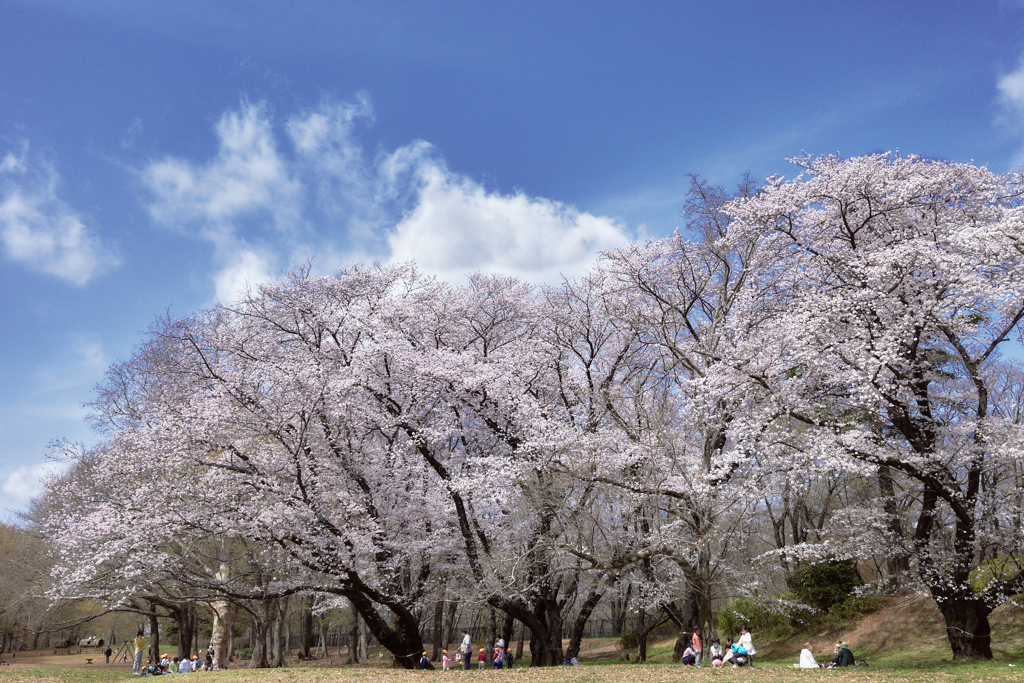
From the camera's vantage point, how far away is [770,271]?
1980 cm

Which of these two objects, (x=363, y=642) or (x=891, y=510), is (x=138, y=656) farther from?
(x=891, y=510)

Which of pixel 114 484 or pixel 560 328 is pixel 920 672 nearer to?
pixel 560 328

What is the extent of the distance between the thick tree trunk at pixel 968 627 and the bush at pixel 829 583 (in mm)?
7938

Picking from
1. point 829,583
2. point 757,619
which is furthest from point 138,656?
point 829,583

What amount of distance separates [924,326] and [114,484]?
73.0 ft

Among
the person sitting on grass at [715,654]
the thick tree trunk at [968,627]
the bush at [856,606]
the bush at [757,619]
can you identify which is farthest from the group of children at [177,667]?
the bush at [856,606]

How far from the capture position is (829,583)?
2448cm

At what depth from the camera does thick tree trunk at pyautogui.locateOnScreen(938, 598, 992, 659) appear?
15.7 metres

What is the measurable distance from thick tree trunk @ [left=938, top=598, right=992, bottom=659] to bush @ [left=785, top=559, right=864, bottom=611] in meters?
7.94

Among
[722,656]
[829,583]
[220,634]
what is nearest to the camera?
[722,656]

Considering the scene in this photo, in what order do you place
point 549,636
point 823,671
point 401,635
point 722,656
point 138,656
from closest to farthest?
point 823,671, point 722,656, point 401,635, point 549,636, point 138,656

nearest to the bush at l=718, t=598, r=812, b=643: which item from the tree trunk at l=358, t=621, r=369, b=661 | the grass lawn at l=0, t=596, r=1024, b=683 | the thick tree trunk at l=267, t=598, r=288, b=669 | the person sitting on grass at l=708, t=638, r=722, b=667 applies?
the grass lawn at l=0, t=596, r=1024, b=683

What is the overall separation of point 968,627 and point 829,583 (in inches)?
348

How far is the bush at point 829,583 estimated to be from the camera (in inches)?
953
